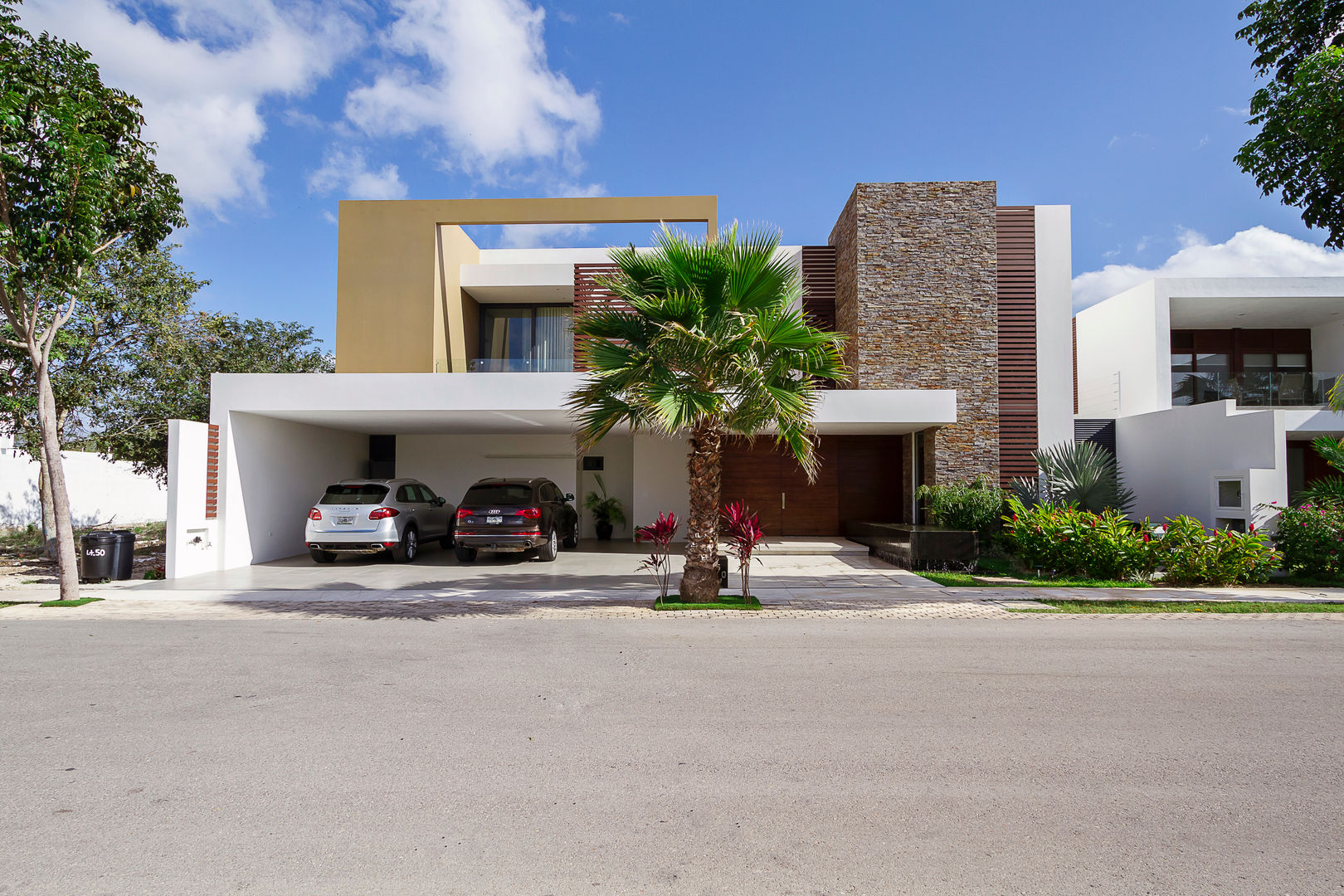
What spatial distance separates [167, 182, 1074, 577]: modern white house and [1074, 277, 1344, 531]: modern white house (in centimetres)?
239

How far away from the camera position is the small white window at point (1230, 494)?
44.8ft

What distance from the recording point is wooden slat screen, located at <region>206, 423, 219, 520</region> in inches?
513

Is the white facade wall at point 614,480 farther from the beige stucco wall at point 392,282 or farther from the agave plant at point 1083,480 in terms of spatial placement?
the agave plant at point 1083,480

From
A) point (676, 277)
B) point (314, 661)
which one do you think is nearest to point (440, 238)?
point (676, 277)

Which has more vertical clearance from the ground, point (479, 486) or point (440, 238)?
point (440, 238)

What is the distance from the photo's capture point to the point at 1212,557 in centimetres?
1162

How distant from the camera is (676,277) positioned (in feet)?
30.2

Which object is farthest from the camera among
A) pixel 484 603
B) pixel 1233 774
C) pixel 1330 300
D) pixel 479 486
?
pixel 1330 300

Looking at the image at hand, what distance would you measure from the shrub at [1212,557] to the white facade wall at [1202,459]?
1.77 m

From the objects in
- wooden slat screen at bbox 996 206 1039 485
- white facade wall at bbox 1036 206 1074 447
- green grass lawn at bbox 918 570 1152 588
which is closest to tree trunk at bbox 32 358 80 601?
green grass lawn at bbox 918 570 1152 588

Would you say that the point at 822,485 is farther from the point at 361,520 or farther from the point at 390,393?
the point at 361,520

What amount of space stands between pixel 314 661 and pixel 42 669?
2274 millimetres

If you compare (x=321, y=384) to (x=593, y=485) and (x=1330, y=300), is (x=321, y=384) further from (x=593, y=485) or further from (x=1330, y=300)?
(x=1330, y=300)

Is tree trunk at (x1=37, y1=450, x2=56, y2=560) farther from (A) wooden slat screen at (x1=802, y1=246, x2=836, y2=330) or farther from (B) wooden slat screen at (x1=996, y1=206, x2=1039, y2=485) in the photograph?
(B) wooden slat screen at (x1=996, y1=206, x2=1039, y2=485)
